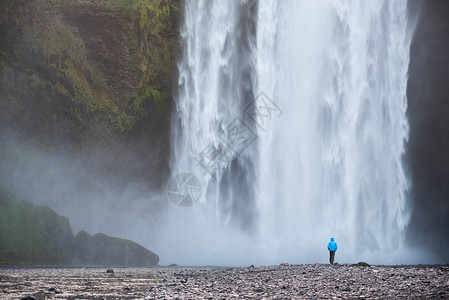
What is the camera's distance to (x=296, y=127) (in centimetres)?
2636

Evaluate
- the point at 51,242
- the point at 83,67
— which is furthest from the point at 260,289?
the point at 83,67

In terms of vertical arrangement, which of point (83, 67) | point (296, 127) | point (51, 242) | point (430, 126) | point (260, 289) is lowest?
point (260, 289)

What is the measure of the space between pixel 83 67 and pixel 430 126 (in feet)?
61.8

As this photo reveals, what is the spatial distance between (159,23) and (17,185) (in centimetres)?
1107

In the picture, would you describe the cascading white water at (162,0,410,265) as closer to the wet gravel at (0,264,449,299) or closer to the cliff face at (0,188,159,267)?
the cliff face at (0,188,159,267)

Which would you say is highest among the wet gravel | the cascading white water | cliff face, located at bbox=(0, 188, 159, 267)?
the cascading white water

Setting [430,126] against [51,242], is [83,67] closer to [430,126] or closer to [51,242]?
[51,242]

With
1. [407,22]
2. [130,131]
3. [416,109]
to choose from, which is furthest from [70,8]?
[416,109]

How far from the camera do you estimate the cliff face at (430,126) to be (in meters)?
27.2

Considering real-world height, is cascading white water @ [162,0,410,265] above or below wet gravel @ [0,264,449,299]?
above

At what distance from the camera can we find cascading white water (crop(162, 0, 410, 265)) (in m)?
24.5

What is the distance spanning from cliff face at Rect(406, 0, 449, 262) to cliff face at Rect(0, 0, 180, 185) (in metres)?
13.5

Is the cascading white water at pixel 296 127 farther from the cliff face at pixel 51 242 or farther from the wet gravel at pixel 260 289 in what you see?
the wet gravel at pixel 260 289

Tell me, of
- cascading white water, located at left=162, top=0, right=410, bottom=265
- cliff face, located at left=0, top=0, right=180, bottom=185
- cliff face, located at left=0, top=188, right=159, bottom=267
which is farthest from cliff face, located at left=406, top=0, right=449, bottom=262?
cliff face, located at left=0, top=188, right=159, bottom=267
